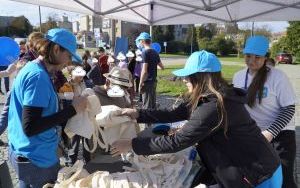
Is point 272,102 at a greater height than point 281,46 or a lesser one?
greater

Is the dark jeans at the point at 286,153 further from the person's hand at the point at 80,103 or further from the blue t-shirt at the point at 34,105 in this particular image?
the blue t-shirt at the point at 34,105

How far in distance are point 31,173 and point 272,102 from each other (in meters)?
2.05

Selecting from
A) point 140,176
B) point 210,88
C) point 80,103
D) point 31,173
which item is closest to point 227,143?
point 210,88

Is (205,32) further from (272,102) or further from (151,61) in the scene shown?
(272,102)

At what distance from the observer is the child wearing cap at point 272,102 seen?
11.0 feet

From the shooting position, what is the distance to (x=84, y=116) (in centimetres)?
263

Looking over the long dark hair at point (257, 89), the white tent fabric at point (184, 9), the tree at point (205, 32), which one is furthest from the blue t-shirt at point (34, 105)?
the tree at point (205, 32)

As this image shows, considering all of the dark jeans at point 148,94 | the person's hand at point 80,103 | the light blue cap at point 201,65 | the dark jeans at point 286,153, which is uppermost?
the light blue cap at point 201,65

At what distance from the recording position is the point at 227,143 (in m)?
2.30

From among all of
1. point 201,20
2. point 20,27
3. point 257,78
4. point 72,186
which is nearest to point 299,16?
point 201,20

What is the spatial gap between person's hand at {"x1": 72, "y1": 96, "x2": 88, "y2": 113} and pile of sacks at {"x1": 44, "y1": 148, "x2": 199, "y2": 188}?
39 centimetres

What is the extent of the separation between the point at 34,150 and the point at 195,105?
0.99 metres

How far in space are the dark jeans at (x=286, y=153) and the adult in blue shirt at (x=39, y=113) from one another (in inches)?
69.6

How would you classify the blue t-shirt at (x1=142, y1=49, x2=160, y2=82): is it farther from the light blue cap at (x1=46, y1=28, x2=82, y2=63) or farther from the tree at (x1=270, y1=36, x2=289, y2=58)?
the tree at (x1=270, y1=36, x2=289, y2=58)
